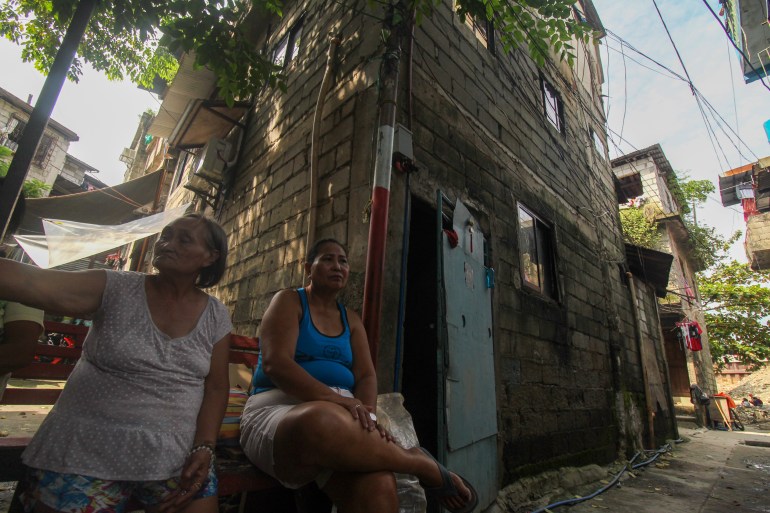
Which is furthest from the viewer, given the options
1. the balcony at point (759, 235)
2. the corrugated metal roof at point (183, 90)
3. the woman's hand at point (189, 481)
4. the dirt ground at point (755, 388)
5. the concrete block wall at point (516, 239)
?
the dirt ground at point (755, 388)

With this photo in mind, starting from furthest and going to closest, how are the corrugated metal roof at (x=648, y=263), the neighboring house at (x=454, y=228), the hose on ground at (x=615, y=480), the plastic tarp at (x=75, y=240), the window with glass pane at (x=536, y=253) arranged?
the corrugated metal roof at (x=648, y=263) < the plastic tarp at (x=75, y=240) < the window with glass pane at (x=536, y=253) < the hose on ground at (x=615, y=480) < the neighboring house at (x=454, y=228)

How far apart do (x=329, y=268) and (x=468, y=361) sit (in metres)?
1.53

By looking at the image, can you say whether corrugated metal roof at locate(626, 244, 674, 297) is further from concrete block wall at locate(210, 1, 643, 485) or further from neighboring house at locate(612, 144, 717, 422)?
neighboring house at locate(612, 144, 717, 422)

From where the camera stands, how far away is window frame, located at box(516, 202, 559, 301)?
448 centimetres

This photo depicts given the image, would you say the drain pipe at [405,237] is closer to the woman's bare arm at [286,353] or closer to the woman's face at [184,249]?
the woman's bare arm at [286,353]

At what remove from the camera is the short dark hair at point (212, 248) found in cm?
161

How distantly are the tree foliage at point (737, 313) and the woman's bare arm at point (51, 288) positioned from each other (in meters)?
21.0

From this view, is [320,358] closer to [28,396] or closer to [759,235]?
[28,396]

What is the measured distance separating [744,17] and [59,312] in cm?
1049

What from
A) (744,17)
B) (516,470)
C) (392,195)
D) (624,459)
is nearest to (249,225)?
(392,195)

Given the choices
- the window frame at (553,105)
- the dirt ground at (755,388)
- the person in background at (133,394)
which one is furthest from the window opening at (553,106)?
the dirt ground at (755,388)

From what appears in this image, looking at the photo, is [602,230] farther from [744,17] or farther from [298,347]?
[298,347]

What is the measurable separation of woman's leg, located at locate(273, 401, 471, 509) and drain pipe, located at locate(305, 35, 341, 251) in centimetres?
181

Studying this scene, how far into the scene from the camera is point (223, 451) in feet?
5.82
